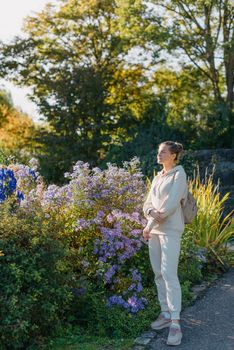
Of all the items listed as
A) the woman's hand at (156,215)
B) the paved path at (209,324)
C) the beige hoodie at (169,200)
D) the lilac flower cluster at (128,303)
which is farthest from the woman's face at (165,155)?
the paved path at (209,324)

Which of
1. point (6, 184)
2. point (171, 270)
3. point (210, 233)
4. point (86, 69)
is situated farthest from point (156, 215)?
point (86, 69)

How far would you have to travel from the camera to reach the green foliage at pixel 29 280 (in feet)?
16.3

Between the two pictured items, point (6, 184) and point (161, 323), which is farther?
point (6, 184)

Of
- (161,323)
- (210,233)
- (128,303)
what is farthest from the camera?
(210,233)

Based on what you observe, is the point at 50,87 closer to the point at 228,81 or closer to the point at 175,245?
the point at 228,81

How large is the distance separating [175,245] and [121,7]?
14.4 metres

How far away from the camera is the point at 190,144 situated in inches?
666

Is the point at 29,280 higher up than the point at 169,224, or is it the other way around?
the point at 169,224

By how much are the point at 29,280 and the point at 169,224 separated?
1.28 m

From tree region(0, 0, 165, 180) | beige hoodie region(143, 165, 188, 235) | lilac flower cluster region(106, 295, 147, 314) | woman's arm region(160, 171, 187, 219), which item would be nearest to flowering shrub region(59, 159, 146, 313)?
lilac flower cluster region(106, 295, 147, 314)

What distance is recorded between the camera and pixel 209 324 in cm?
584

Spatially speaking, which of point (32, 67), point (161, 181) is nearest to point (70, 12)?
point (32, 67)

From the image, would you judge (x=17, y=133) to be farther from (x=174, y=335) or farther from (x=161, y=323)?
(x=174, y=335)

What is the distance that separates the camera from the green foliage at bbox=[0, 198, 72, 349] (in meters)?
4.95
